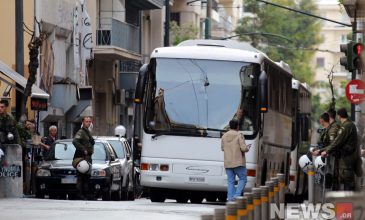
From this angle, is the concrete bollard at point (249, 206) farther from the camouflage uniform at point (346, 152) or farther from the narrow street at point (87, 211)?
the camouflage uniform at point (346, 152)

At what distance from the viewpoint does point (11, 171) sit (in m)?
28.1

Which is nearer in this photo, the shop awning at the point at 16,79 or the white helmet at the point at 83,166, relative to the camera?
the white helmet at the point at 83,166

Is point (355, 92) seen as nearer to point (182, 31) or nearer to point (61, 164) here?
point (61, 164)

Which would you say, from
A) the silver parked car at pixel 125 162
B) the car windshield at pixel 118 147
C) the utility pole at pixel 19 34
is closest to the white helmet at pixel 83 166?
the utility pole at pixel 19 34

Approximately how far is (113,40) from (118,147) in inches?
737

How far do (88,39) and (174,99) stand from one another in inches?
805

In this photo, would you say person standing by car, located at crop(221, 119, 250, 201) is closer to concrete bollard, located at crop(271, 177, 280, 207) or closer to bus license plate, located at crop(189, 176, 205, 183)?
bus license plate, located at crop(189, 176, 205, 183)

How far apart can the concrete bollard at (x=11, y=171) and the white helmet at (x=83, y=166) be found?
1.24 metres

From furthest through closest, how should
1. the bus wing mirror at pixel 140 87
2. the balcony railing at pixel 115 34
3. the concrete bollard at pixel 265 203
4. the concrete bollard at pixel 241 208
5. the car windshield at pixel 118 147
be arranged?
the balcony railing at pixel 115 34 < the car windshield at pixel 118 147 < the bus wing mirror at pixel 140 87 < the concrete bollard at pixel 265 203 < the concrete bollard at pixel 241 208

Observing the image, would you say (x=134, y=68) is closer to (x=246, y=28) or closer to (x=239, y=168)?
(x=239, y=168)

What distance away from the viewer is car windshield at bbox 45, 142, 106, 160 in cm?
3167

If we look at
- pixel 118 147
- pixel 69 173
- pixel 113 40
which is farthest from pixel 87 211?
pixel 113 40

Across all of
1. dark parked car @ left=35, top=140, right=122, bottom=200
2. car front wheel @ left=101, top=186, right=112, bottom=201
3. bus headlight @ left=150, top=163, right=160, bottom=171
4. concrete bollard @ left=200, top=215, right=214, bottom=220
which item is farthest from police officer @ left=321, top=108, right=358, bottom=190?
concrete bollard @ left=200, top=215, right=214, bottom=220

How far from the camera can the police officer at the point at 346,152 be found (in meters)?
23.8
